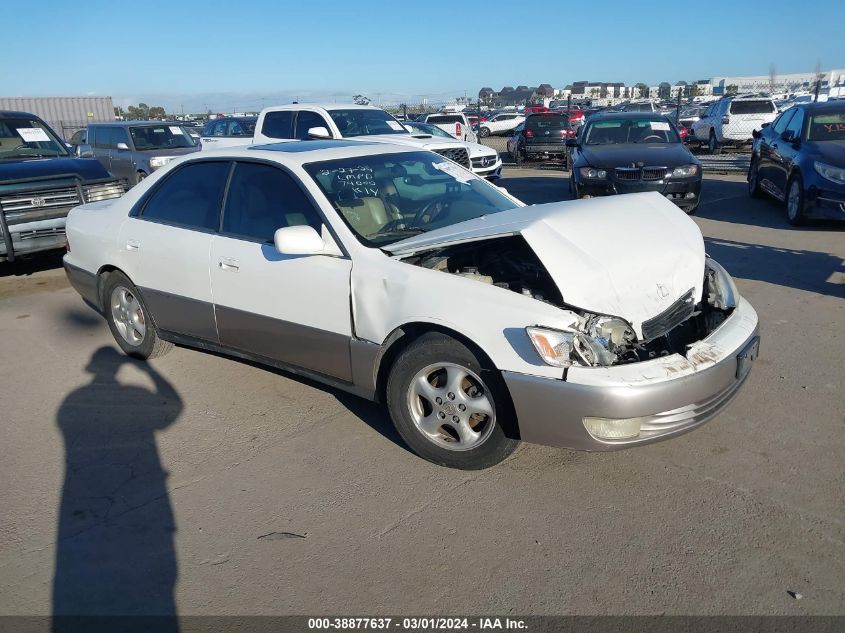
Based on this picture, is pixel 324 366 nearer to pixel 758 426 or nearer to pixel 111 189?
pixel 758 426

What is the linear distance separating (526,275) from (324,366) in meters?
1.33

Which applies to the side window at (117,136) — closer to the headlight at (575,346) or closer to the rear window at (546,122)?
the rear window at (546,122)

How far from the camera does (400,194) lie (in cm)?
461

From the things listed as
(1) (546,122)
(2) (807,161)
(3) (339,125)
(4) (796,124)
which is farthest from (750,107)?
(3) (339,125)

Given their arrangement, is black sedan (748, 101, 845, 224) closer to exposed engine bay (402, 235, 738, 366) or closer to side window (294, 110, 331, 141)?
exposed engine bay (402, 235, 738, 366)

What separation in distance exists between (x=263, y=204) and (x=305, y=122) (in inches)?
306

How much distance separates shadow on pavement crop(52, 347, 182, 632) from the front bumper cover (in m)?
1.78

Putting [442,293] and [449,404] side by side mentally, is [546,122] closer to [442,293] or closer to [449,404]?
[442,293]

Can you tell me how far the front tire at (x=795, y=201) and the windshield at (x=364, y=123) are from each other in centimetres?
622

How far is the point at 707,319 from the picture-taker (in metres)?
4.04

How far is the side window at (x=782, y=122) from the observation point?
10742mm

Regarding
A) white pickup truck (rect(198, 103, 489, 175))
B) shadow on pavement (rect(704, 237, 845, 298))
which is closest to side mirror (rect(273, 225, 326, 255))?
shadow on pavement (rect(704, 237, 845, 298))

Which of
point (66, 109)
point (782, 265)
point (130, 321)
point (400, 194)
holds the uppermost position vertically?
point (66, 109)

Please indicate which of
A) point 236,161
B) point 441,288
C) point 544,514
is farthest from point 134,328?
point 544,514
